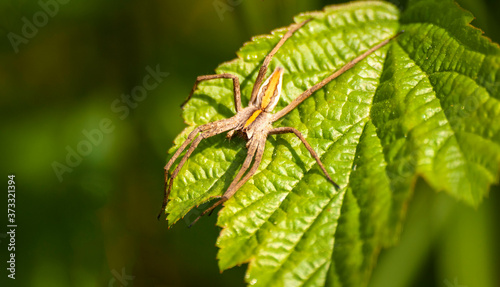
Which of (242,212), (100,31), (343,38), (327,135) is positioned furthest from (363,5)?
(100,31)

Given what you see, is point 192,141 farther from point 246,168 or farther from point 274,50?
point 274,50

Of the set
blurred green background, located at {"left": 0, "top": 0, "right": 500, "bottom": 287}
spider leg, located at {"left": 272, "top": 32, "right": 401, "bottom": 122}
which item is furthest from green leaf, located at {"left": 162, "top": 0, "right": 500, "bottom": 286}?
blurred green background, located at {"left": 0, "top": 0, "right": 500, "bottom": 287}

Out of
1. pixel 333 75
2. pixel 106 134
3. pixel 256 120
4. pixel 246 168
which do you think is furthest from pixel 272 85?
pixel 106 134

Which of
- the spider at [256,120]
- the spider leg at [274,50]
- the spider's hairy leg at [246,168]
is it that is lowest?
the spider's hairy leg at [246,168]

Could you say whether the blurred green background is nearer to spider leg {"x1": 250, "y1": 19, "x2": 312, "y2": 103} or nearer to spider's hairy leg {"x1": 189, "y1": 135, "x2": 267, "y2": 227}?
spider leg {"x1": 250, "y1": 19, "x2": 312, "y2": 103}

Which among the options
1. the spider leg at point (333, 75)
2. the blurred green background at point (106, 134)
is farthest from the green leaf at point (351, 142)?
the blurred green background at point (106, 134)

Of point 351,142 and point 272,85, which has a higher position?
point 272,85

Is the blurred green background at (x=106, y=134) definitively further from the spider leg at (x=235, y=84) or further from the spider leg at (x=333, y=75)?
the spider leg at (x=235, y=84)
